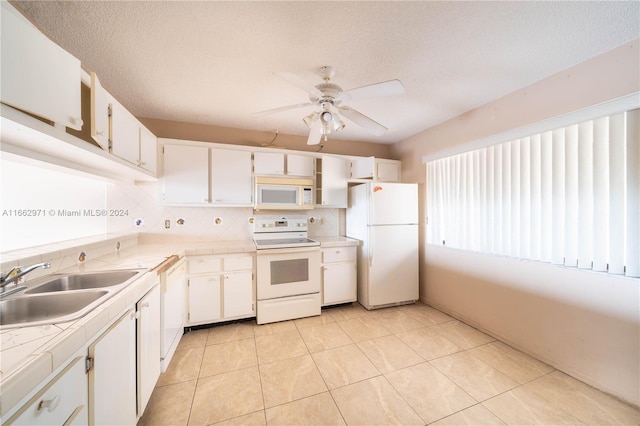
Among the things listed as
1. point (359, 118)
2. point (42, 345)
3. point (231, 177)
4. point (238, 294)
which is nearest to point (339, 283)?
point (238, 294)

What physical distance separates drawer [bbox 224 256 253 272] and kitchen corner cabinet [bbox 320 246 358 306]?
2.96 feet

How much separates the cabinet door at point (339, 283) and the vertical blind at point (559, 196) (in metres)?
1.38

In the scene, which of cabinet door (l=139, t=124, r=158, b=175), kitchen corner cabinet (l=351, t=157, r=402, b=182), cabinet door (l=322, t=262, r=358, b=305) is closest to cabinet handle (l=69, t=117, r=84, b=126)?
cabinet door (l=139, t=124, r=158, b=175)

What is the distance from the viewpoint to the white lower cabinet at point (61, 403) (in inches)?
25.8

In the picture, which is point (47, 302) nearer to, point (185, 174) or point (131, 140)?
point (131, 140)

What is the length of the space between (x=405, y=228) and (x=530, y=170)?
4.68ft

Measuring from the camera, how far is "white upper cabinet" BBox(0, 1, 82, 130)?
3.01 feet

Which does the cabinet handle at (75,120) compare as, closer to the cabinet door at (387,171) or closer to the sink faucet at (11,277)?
the sink faucet at (11,277)

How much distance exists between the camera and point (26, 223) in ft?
5.20

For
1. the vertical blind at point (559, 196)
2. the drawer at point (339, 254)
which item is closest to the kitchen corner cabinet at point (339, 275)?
the drawer at point (339, 254)

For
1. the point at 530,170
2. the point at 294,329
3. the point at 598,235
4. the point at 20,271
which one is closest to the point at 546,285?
the point at 598,235

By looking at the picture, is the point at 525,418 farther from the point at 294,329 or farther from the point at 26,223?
the point at 26,223

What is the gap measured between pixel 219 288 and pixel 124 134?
5.50ft

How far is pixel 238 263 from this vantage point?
261cm
